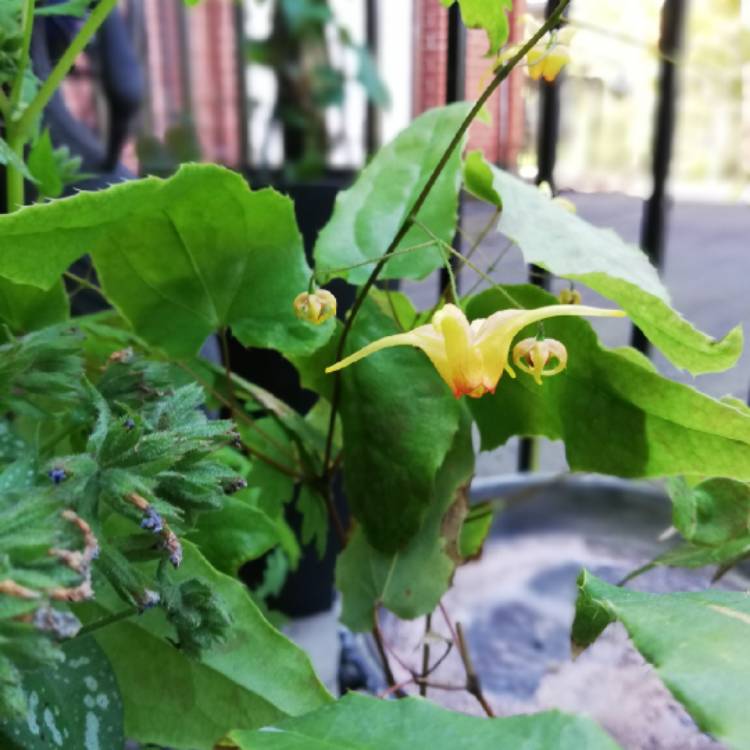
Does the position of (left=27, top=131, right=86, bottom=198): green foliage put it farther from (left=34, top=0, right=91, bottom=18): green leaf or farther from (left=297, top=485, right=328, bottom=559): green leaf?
(left=297, top=485, right=328, bottom=559): green leaf

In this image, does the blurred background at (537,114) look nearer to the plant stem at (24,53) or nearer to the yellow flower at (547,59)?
the yellow flower at (547,59)

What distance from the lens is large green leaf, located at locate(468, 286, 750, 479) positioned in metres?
0.25

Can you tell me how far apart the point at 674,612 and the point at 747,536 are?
0.42 feet

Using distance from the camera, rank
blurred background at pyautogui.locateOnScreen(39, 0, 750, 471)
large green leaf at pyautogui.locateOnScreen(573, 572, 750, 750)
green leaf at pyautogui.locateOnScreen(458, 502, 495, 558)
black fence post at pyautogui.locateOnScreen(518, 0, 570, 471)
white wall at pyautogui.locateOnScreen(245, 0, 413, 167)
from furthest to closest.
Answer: white wall at pyautogui.locateOnScreen(245, 0, 413, 167) < black fence post at pyautogui.locateOnScreen(518, 0, 570, 471) < blurred background at pyautogui.locateOnScreen(39, 0, 750, 471) < green leaf at pyautogui.locateOnScreen(458, 502, 495, 558) < large green leaf at pyautogui.locateOnScreen(573, 572, 750, 750)

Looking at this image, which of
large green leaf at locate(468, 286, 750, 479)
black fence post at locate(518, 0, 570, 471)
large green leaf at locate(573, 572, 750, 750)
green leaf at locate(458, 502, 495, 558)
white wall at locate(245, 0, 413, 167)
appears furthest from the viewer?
white wall at locate(245, 0, 413, 167)

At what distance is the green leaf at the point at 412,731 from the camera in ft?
0.53

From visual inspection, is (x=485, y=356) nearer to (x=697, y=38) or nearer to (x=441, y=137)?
(x=441, y=137)

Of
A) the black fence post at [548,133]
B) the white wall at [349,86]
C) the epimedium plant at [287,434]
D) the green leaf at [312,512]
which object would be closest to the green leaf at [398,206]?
the epimedium plant at [287,434]

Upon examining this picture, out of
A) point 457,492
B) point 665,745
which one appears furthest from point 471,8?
point 665,745

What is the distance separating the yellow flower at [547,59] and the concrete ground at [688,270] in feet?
0.24

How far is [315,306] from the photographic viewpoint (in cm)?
26

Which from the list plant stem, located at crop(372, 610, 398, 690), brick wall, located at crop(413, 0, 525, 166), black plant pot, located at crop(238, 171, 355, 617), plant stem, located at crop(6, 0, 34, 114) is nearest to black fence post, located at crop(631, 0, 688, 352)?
brick wall, located at crop(413, 0, 525, 166)

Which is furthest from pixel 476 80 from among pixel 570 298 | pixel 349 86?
pixel 349 86

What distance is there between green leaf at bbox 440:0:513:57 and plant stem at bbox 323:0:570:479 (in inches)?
0.5
